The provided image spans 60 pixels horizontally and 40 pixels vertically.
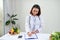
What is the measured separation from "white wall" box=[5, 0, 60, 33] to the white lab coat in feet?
6.15

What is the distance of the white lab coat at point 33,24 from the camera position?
263 cm

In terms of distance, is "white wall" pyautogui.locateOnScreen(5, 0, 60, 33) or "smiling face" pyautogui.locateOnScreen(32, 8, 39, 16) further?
"white wall" pyautogui.locateOnScreen(5, 0, 60, 33)

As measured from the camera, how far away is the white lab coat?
263cm

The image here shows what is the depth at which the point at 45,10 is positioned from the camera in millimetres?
4551

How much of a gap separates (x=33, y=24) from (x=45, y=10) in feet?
6.49

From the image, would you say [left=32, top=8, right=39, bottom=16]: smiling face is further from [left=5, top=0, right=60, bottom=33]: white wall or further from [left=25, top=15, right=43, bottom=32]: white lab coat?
[left=5, top=0, right=60, bottom=33]: white wall

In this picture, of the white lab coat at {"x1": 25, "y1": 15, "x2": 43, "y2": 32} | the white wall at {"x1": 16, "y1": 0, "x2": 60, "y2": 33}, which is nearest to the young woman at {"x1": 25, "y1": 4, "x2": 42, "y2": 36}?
the white lab coat at {"x1": 25, "y1": 15, "x2": 43, "y2": 32}

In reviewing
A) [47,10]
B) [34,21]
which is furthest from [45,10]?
[34,21]

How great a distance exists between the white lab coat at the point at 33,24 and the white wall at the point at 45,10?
188 cm

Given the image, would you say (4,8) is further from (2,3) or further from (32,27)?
(32,27)

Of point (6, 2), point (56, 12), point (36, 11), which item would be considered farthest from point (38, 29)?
point (6, 2)

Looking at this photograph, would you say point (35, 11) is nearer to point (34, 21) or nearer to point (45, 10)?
point (34, 21)

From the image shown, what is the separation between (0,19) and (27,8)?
110 centimetres

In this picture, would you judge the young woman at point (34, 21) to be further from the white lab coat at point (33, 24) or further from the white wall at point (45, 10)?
the white wall at point (45, 10)
